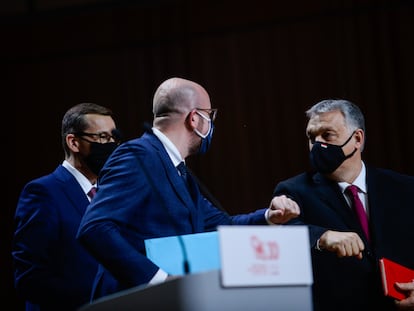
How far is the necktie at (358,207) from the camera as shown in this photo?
9.25ft

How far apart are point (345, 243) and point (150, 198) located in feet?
2.12

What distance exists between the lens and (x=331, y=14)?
4500 mm

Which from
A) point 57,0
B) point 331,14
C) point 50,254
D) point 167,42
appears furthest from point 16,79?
point 50,254

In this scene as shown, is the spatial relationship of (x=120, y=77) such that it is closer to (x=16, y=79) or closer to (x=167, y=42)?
(x=167, y=42)

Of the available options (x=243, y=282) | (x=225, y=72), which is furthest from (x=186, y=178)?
(x=225, y=72)

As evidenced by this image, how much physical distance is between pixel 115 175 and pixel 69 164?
0.85m

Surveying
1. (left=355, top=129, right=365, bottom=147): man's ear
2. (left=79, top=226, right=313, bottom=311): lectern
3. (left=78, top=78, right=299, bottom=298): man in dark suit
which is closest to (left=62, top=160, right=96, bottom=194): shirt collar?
(left=78, top=78, right=299, bottom=298): man in dark suit

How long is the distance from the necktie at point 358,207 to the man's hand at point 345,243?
1.34ft

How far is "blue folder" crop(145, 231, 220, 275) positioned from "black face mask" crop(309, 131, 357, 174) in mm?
949

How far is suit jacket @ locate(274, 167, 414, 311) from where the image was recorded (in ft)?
8.98

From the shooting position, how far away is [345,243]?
232 cm

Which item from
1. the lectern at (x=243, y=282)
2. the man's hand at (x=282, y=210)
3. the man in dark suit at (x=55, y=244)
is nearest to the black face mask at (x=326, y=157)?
the man's hand at (x=282, y=210)

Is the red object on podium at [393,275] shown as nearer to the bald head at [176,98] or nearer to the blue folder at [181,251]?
the blue folder at [181,251]

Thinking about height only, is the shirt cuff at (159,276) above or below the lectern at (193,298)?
below
